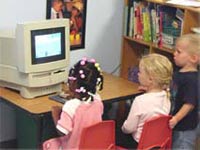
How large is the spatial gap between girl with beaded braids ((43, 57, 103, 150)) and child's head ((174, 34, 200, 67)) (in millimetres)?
558

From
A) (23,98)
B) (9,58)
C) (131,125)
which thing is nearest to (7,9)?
(9,58)

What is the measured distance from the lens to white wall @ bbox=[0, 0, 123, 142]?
3213 mm

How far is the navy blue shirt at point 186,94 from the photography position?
266 centimetres

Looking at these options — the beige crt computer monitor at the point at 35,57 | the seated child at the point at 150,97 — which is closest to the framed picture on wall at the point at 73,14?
the beige crt computer monitor at the point at 35,57

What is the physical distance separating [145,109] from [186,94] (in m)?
0.29

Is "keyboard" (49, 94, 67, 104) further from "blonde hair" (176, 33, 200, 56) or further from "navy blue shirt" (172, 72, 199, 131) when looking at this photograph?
"blonde hair" (176, 33, 200, 56)

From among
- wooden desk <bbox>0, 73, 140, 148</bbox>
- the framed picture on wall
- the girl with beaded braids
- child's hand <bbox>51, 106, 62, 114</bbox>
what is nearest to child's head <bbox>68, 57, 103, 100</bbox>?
the girl with beaded braids

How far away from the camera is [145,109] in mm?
2555

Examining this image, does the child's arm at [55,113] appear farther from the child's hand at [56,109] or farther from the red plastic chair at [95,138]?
the red plastic chair at [95,138]

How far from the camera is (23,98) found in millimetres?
2809

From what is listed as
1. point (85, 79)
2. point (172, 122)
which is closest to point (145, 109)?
point (172, 122)

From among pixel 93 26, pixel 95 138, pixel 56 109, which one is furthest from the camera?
pixel 93 26

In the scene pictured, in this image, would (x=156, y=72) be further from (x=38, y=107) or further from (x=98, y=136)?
(x=38, y=107)

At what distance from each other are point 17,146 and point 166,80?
1331 millimetres
